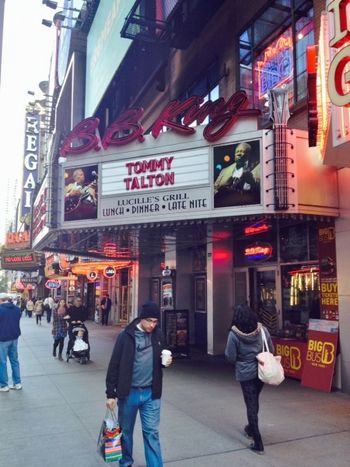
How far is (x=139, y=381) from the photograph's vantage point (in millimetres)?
4355

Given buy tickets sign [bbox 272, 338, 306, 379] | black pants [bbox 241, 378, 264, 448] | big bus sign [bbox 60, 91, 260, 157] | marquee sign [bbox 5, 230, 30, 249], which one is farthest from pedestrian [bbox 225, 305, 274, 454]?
marquee sign [bbox 5, 230, 30, 249]

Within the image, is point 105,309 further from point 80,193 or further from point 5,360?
point 5,360

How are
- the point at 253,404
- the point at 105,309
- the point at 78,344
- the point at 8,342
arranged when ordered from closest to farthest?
1. the point at 253,404
2. the point at 8,342
3. the point at 78,344
4. the point at 105,309

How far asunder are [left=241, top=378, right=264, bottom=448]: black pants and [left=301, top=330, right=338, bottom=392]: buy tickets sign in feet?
11.5

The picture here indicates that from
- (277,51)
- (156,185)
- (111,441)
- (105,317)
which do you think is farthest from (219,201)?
(105,317)

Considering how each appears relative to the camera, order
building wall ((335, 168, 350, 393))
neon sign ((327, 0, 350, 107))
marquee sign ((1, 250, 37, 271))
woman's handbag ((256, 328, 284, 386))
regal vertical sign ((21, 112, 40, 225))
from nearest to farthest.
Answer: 1. woman's handbag ((256, 328, 284, 386))
2. neon sign ((327, 0, 350, 107))
3. building wall ((335, 168, 350, 393))
4. marquee sign ((1, 250, 37, 271))
5. regal vertical sign ((21, 112, 40, 225))

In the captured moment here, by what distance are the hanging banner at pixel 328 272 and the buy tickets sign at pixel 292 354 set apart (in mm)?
879

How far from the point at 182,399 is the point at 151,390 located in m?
3.83

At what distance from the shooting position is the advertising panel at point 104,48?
1850cm

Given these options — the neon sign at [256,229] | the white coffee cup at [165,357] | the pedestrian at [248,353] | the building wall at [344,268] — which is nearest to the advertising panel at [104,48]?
the neon sign at [256,229]

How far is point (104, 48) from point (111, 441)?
20.9 meters

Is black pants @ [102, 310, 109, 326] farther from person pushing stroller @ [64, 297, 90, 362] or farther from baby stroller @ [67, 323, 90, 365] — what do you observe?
person pushing stroller @ [64, 297, 90, 362]

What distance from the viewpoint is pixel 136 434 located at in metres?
6.02

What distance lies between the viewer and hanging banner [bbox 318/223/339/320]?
891 centimetres
